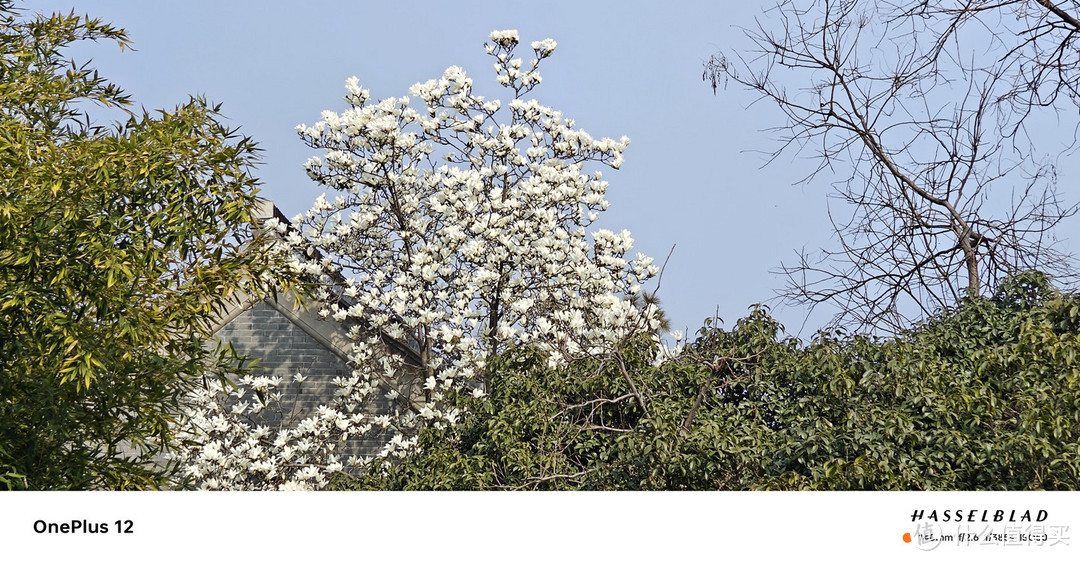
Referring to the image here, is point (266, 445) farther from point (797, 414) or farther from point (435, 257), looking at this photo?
point (797, 414)

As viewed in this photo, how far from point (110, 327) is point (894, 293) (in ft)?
15.6

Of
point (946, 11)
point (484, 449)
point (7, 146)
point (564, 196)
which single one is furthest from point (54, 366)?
point (946, 11)

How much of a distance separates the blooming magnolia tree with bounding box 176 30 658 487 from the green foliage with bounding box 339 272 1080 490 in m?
1.61

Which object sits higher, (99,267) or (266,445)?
(99,267)

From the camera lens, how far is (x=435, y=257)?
7734 millimetres

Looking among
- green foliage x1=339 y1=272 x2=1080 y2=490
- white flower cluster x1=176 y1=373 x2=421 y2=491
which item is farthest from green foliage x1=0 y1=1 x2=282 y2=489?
white flower cluster x1=176 y1=373 x2=421 y2=491

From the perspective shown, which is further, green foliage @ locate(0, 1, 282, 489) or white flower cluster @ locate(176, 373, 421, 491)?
white flower cluster @ locate(176, 373, 421, 491)

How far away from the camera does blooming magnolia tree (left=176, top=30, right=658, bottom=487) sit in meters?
7.60

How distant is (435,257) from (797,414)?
3.72 metres

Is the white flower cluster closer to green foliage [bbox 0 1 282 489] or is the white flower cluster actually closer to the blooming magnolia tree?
the blooming magnolia tree

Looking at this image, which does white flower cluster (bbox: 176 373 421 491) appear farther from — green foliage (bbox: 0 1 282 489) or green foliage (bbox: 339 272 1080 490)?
green foliage (bbox: 0 1 282 489)

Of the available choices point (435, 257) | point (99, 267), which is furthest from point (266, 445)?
point (99, 267)

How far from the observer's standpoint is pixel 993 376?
195 inches

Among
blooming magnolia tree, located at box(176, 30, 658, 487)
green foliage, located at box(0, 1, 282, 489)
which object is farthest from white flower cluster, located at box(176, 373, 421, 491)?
green foliage, located at box(0, 1, 282, 489)
